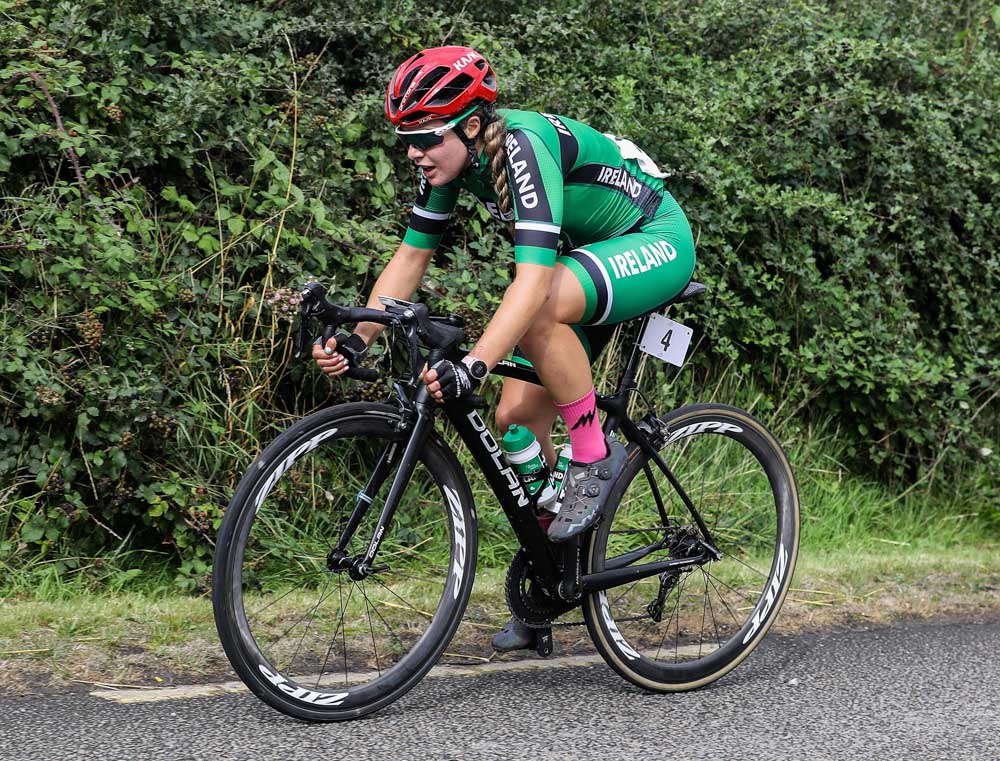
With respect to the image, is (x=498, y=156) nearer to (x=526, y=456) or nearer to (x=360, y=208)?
(x=526, y=456)

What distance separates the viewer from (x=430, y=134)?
3.58 metres

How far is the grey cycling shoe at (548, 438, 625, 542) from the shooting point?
3773 millimetres

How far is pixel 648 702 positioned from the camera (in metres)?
3.91

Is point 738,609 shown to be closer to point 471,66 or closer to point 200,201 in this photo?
point 471,66

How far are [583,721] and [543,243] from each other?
5.00 ft

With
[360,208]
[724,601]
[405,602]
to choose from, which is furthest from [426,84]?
[360,208]

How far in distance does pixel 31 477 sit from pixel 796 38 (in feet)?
17.5

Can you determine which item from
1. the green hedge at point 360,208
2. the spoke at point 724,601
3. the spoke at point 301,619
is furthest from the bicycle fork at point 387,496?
the green hedge at point 360,208

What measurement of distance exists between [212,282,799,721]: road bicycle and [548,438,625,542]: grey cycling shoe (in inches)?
3.7

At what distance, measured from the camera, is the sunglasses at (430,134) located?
3574 mm

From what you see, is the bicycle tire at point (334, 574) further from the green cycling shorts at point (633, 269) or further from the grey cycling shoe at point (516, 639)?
the green cycling shorts at point (633, 269)

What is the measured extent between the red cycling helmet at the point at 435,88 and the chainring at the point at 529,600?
152 centimetres

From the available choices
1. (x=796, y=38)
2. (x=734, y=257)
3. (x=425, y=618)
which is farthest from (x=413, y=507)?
(x=796, y=38)

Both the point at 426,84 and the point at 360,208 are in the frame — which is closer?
the point at 426,84
